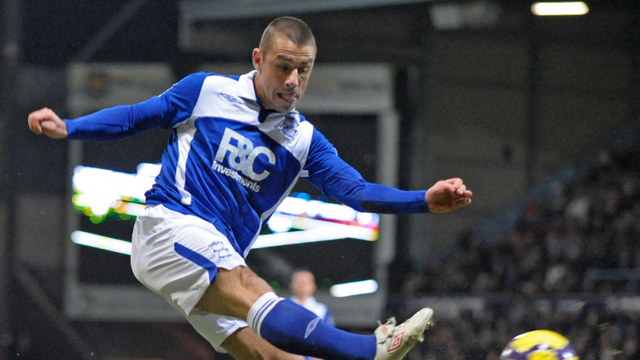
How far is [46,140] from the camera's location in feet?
35.3

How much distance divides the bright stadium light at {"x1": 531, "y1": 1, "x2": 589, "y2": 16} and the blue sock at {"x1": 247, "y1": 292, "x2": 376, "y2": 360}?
1359 cm

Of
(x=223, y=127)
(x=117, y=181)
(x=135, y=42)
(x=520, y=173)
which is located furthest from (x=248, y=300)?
(x=520, y=173)

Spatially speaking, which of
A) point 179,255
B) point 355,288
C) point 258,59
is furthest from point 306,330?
point 355,288

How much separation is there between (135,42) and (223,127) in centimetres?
851

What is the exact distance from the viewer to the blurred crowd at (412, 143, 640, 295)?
11367 mm

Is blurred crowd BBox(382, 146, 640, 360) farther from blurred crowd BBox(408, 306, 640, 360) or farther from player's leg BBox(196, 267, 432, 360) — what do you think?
player's leg BBox(196, 267, 432, 360)

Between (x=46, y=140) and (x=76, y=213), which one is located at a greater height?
(x=46, y=140)

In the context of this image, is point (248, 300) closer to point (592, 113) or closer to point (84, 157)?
point (84, 157)

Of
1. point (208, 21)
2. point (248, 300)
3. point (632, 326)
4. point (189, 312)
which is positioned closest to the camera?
point (248, 300)

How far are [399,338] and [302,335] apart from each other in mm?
367

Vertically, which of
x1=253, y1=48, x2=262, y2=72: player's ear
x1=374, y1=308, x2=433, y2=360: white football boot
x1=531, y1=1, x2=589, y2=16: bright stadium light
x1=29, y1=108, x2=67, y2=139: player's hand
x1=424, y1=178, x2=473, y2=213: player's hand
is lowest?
x1=374, y1=308, x2=433, y2=360: white football boot

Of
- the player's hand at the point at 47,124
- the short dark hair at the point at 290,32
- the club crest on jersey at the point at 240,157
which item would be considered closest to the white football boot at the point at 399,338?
the club crest on jersey at the point at 240,157

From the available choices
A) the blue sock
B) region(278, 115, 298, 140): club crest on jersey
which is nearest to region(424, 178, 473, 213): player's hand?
the blue sock

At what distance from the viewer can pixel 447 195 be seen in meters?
2.99
